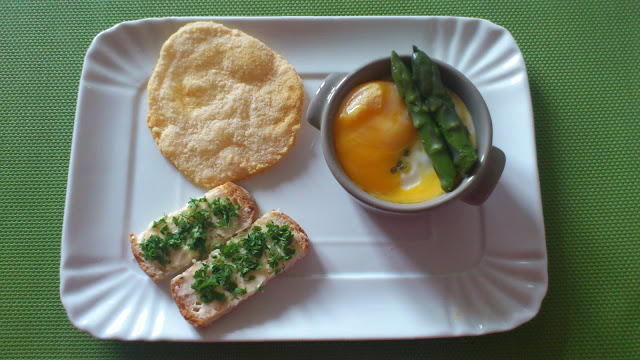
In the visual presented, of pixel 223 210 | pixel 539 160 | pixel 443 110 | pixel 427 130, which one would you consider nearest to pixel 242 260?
pixel 223 210

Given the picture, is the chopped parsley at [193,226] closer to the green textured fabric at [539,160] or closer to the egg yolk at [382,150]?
the green textured fabric at [539,160]

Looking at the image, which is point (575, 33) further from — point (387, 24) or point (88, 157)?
point (88, 157)

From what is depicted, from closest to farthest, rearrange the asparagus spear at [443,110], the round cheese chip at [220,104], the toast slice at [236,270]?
1. the asparagus spear at [443,110]
2. the toast slice at [236,270]
3. the round cheese chip at [220,104]

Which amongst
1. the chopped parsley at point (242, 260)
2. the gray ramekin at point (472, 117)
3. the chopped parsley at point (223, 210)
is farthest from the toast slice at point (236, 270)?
the gray ramekin at point (472, 117)

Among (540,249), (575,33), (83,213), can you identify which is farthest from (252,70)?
(575,33)

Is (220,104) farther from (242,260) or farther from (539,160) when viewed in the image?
(539,160)

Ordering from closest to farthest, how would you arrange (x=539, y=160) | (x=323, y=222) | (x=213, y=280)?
(x=213, y=280) < (x=323, y=222) < (x=539, y=160)
